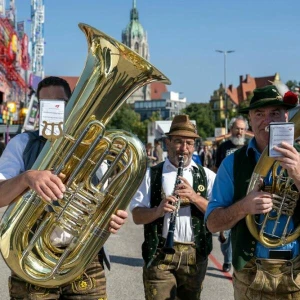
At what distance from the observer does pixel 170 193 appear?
13.1 ft

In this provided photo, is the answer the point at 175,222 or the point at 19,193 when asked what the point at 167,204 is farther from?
the point at 19,193

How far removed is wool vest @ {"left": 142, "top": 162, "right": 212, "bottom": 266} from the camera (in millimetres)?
3850

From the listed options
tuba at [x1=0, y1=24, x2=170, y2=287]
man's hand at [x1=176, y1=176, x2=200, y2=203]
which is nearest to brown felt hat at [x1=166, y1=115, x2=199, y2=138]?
man's hand at [x1=176, y1=176, x2=200, y2=203]

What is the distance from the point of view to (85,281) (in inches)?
121

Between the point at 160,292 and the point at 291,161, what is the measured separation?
5.30 feet

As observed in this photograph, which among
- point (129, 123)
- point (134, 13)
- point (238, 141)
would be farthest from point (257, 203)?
point (134, 13)

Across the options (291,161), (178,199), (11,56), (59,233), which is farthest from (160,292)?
(11,56)

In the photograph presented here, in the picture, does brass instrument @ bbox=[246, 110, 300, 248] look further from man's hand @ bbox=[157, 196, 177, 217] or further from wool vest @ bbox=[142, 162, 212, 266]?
wool vest @ bbox=[142, 162, 212, 266]

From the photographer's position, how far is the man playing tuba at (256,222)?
9.46ft

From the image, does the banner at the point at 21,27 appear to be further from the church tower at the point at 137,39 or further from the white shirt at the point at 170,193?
the church tower at the point at 137,39

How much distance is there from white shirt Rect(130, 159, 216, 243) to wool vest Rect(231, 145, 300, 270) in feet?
2.72

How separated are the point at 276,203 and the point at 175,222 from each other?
1.14m

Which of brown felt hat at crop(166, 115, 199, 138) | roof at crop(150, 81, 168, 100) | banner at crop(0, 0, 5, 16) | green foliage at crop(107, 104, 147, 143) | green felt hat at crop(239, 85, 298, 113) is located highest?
banner at crop(0, 0, 5, 16)

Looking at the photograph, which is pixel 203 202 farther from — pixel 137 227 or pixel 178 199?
pixel 137 227
